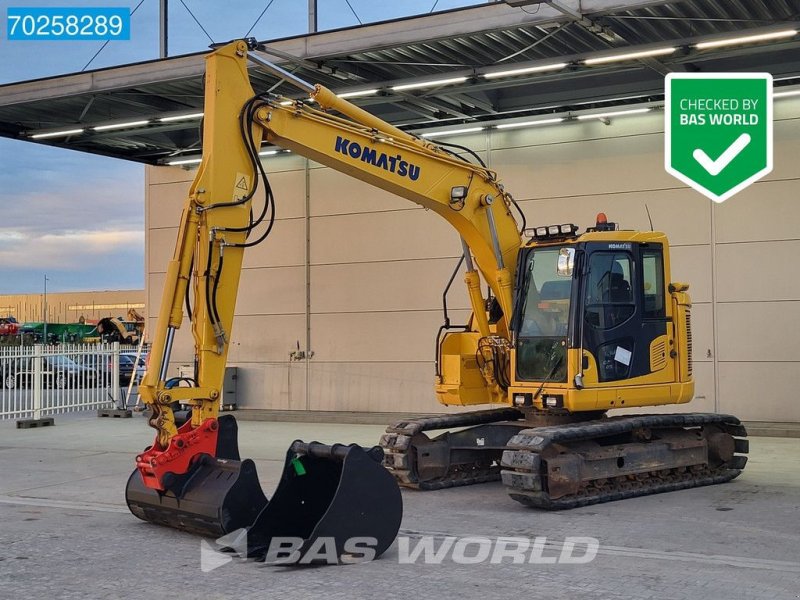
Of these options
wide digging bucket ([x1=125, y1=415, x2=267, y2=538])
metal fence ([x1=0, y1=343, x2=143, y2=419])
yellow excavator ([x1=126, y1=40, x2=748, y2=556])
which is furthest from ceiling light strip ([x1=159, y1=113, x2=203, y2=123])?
wide digging bucket ([x1=125, y1=415, x2=267, y2=538])

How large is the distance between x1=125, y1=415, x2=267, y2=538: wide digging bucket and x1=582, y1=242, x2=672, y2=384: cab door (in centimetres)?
415

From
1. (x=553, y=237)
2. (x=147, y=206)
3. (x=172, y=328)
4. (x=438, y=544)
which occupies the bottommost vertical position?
(x=438, y=544)

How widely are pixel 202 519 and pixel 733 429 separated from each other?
690 centimetres

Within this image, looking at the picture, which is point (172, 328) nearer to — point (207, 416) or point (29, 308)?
point (207, 416)

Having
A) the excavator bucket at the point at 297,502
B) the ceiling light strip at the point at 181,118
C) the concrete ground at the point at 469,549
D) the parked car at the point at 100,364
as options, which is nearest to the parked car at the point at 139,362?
the parked car at the point at 100,364

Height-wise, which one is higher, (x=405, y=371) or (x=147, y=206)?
(x=147, y=206)

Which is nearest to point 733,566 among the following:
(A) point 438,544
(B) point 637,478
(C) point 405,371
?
(A) point 438,544

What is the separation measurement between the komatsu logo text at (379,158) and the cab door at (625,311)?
2182mm

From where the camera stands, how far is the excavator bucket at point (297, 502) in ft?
26.7

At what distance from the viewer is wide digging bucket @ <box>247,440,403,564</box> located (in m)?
8.08

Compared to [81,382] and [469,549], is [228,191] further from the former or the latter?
[81,382]

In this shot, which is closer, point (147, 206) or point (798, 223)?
point (798, 223)

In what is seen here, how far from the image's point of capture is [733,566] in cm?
796

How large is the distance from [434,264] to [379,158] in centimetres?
879
